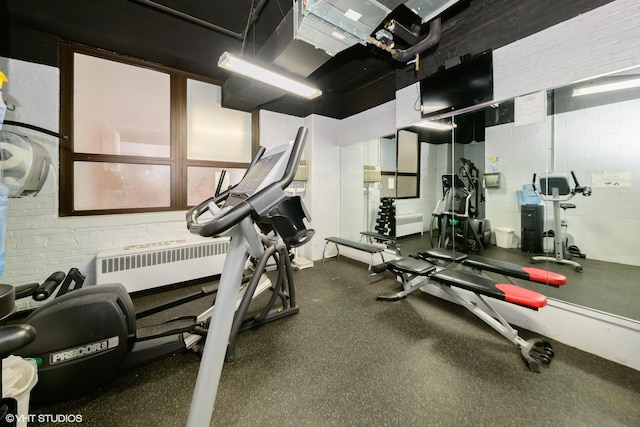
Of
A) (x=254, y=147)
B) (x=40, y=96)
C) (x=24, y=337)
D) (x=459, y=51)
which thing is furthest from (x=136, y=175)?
(x=459, y=51)

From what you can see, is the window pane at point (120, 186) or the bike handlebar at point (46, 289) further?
the window pane at point (120, 186)

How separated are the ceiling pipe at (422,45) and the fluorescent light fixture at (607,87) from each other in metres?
1.59

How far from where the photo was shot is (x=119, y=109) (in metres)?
3.03

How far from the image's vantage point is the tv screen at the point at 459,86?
2504 millimetres

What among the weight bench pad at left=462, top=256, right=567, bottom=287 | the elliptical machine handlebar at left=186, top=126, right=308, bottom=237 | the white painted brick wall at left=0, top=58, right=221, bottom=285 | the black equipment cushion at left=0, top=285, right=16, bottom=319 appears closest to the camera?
the elliptical machine handlebar at left=186, top=126, right=308, bottom=237

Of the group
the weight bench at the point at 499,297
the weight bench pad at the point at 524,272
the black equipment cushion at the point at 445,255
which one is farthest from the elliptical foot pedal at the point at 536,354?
the black equipment cushion at the point at 445,255

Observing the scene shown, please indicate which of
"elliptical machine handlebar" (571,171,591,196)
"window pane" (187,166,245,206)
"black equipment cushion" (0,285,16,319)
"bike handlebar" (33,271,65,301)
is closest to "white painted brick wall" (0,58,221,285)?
"bike handlebar" (33,271,65,301)

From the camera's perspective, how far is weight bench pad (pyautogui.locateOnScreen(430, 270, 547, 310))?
1.79 meters

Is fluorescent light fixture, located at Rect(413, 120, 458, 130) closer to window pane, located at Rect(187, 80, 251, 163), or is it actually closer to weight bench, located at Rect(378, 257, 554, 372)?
weight bench, located at Rect(378, 257, 554, 372)

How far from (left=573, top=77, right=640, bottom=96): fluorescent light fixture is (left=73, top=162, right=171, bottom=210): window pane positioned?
16.2ft

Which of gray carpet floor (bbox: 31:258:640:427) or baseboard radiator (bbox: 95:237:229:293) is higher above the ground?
baseboard radiator (bbox: 95:237:229:293)

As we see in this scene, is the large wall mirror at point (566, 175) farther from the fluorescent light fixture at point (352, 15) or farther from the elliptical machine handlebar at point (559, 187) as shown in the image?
the fluorescent light fixture at point (352, 15)

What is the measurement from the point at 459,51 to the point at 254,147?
10.9 ft

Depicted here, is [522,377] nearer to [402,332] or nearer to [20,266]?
[402,332]
